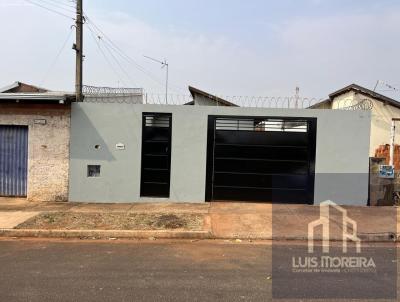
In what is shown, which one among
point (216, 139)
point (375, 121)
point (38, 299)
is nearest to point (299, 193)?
point (216, 139)

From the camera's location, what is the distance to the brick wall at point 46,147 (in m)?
11.3

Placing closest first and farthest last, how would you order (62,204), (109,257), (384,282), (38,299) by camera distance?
(38,299)
(384,282)
(109,257)
(62,204)

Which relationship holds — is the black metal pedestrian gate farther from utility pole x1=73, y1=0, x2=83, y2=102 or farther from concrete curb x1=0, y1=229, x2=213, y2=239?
concrete curb x1=0, y1=229, x2=213, y2=239

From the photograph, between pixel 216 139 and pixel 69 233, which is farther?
pixel 216 139

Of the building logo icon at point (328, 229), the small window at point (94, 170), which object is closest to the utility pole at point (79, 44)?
the small window at point (94, 170)

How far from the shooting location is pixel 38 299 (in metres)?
4.79

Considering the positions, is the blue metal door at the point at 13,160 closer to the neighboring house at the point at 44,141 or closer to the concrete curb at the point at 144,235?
the neighboring house at the point at 44,141

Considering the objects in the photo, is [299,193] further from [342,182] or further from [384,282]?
[384,282]

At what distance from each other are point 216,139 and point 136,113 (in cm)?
234

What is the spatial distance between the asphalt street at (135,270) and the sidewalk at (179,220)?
0.37 meters

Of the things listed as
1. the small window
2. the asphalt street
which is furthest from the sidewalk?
the small window

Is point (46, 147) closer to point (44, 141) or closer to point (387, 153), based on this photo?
point (44, 141)

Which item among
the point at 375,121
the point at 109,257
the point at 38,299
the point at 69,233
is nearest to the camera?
the point at 38,299

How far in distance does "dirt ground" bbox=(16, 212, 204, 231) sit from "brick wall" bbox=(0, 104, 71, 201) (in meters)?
2.00
